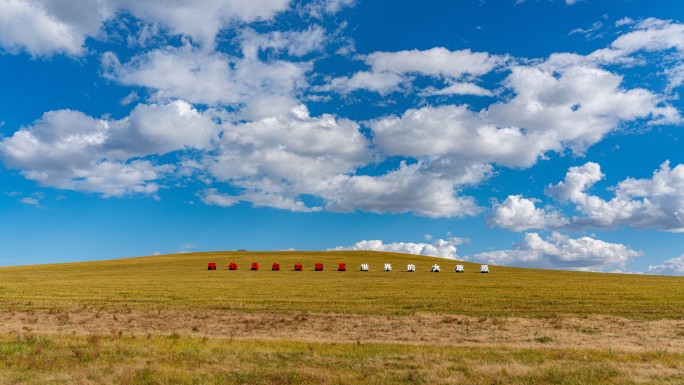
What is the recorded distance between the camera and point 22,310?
3462 centimetres

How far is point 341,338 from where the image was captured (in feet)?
77.7

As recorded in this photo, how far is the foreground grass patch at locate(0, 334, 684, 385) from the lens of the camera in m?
15.1

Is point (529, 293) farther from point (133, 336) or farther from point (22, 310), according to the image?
point (22, 310)

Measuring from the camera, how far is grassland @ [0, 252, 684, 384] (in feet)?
51.5

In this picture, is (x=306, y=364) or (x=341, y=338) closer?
(x=306, y=364)

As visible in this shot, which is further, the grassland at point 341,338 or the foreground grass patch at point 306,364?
the grassland at point 341,338

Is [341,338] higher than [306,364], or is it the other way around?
[306,364]

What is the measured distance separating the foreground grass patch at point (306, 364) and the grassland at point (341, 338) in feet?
0.19

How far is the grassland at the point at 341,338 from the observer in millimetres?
15711

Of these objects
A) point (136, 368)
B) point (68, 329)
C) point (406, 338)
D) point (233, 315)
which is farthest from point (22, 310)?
point (406, 338)

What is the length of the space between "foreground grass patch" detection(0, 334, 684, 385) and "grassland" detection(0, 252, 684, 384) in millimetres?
58

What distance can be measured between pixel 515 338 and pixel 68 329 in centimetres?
2302

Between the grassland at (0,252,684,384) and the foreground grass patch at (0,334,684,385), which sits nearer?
the foreground grass patch at (0,334,684,385)

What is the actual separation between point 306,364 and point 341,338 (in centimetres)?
660
